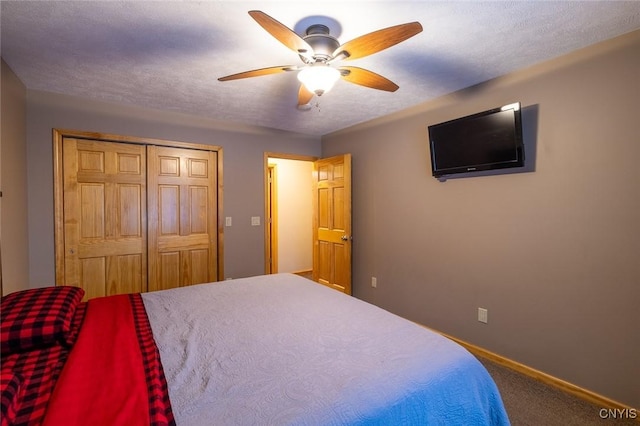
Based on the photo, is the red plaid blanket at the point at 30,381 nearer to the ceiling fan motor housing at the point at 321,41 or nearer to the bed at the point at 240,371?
the bed at the point at 240,371

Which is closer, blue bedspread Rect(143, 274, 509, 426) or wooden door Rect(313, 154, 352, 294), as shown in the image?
blue bedspread Rect(143, 274, 509, 426)

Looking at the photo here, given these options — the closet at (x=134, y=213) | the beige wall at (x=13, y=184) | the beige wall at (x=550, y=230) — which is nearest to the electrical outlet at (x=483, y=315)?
the beige wall at (x=550, y=230)

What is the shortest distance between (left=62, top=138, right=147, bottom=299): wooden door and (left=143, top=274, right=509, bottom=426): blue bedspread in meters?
1.73

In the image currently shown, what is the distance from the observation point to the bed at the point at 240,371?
917 millimetres

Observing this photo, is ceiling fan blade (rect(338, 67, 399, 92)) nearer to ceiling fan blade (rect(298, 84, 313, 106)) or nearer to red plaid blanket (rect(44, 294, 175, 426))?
ceiling fan blade (rect(298, 84, 313, 106))

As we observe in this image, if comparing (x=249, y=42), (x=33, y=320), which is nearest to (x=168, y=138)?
(x=249, y=42)

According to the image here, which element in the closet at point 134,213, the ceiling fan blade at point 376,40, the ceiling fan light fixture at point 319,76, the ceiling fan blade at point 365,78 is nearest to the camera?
the ceiling fan blade at point 376,40

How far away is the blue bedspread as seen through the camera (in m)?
0.96

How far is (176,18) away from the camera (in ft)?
5.40

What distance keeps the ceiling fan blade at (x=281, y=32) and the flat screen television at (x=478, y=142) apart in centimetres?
155

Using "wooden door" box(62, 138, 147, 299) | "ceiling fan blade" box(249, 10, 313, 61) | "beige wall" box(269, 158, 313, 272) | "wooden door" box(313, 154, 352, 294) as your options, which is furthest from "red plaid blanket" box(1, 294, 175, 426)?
"beige wall" box(269, 158, 313, 272)

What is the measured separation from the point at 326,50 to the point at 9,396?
191cm

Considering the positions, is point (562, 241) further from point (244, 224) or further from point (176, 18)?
point (244, 224)

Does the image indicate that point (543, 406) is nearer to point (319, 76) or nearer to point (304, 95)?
point (319, 76)
